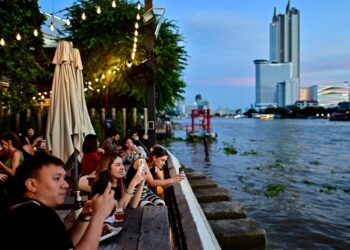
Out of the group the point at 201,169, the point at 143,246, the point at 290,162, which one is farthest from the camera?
the point at 290,162

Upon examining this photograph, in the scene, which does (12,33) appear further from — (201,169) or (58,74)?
(201,169)

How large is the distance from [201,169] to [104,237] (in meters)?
15.3

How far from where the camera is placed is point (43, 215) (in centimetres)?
179

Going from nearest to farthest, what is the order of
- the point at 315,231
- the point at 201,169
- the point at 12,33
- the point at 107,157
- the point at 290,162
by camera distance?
the point at 107,157, the point at 315,231, the point at 12,33, the point at 201,169, the point at 290,162

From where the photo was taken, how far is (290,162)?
2131cm

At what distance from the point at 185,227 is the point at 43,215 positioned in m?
2.20

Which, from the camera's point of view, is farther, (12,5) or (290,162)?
(290,162)

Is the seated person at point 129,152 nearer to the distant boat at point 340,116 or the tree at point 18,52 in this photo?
the tree at point 18,52

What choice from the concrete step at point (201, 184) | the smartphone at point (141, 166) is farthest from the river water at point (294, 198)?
the smartphone at point (141, 166)

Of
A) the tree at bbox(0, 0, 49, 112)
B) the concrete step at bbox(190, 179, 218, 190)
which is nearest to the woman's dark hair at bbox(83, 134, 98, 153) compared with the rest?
the concrete step at bbox(190, 179, 218, 190)

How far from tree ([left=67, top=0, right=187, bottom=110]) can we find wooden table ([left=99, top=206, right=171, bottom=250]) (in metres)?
13.4

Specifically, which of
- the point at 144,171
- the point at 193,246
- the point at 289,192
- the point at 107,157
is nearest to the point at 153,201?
the point at 144,171

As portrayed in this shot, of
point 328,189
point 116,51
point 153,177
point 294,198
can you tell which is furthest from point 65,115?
point 116,51

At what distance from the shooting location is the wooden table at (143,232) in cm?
267
